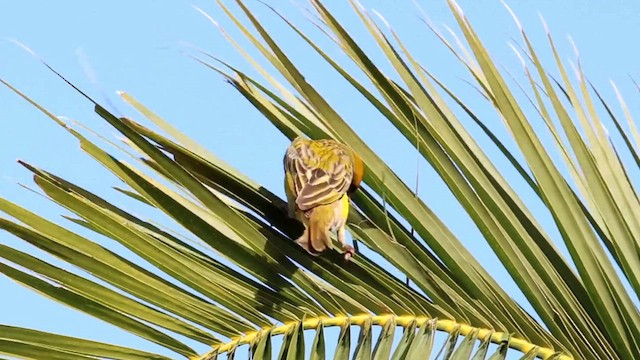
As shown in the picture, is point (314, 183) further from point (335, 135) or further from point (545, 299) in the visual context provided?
point (545, 299)

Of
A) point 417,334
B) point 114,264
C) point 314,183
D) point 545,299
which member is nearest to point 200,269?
point 114,264

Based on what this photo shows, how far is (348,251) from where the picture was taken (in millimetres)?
3307

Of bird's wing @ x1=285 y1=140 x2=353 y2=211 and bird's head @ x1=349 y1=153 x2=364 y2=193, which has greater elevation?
bird's wing @ x1=285 y1=140 x2=353 y2=211

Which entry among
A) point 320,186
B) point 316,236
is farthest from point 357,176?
point 320,186

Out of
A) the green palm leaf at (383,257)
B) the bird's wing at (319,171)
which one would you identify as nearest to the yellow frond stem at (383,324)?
the green palm leaf at (383,257)

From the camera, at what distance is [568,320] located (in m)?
2.93

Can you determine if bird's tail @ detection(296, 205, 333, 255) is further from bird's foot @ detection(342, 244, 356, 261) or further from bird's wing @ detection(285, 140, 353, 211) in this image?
bird's wing @ detection(285, 140, 353, 211)

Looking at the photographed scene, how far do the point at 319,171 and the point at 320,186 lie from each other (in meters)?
0.11

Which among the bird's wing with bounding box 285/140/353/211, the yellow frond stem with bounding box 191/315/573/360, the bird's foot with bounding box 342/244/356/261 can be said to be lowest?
the yellow frond stem with bounding box 191/315/573/360

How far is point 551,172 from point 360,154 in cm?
58

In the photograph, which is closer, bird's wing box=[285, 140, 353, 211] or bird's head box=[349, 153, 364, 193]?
bird's head box=[349, 153, 364, 193]

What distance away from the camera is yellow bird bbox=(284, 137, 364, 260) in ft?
11.3

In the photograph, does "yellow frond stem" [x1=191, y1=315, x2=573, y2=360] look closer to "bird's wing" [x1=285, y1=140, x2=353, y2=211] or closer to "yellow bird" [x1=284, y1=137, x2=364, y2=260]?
"yellow bird" [x1=284, y1=137, x2=364, y2=260]

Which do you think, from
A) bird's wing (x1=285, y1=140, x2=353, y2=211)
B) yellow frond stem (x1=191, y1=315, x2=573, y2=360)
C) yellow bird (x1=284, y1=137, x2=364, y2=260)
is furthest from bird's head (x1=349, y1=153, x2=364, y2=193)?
yellow frond stem (x1=191, y1=315, x2=573, y2=360)
